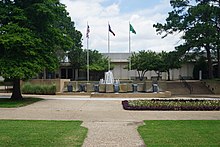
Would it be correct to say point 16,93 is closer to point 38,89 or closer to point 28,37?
point 28,37

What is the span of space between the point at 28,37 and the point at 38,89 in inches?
485

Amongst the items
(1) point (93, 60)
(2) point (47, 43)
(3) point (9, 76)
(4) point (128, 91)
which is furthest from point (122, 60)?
(3) point (9, 76)

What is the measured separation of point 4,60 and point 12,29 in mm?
2096

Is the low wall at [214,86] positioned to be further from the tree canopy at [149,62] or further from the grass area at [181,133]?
the grass area at [181,133]

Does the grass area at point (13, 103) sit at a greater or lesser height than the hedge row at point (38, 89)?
lesser

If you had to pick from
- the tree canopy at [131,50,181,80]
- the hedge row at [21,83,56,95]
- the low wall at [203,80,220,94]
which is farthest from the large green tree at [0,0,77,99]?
the tree canopy at [131,50,181,80]

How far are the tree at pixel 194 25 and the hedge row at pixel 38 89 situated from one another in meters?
13.5

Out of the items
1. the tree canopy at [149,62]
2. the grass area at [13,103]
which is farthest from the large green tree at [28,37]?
the tree canopy at [149,62]

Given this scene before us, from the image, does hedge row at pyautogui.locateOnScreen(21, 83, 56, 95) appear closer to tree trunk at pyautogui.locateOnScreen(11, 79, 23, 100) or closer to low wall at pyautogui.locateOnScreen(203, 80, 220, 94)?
tree trunk at pyautogui.locateOnScreen(11, 79, 23, 100)

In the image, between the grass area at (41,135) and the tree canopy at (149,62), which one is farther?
the tree canopy at (149,62)

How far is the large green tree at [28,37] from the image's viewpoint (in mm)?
21750

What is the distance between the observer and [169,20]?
1474 inches

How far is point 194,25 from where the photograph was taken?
115 ft

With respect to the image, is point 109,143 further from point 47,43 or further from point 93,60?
point 93,60
